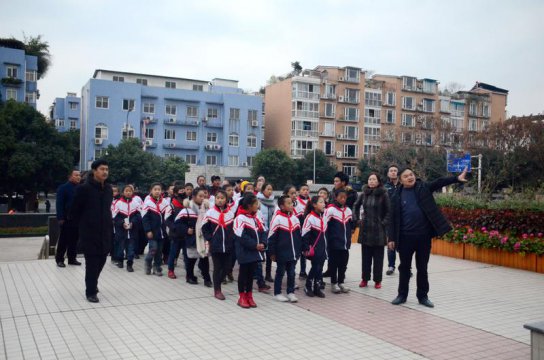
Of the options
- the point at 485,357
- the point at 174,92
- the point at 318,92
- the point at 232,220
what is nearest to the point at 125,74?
the point at 174,92

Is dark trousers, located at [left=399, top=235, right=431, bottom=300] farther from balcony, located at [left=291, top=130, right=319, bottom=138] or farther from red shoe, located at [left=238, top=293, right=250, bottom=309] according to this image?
balcony, located at [left=291, top=130, right=319, bottom=138]

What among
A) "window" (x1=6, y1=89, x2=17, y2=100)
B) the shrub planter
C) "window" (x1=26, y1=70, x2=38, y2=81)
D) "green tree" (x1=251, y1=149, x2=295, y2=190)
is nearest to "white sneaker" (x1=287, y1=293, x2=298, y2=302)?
the shrub planter

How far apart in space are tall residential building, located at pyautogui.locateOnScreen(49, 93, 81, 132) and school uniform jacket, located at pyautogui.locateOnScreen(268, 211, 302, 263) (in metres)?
69.9

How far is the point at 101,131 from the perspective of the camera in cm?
4919

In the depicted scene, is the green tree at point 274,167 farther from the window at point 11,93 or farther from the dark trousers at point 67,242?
the dark trousers at point 67,242

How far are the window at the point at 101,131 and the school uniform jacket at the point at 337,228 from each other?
4475 centimetres

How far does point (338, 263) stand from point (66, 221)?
532 centimetres

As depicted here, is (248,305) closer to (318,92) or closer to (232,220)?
(232,220)

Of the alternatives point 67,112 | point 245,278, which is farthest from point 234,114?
point 245,278

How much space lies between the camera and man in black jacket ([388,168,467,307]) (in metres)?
7.15

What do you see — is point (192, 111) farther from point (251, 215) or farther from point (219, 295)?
point (251, 215)

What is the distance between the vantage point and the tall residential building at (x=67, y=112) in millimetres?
71875

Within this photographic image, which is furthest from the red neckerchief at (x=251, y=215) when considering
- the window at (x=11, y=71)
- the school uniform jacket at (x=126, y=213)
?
the window at (x=11, y=71)

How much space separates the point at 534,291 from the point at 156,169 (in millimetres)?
39864
